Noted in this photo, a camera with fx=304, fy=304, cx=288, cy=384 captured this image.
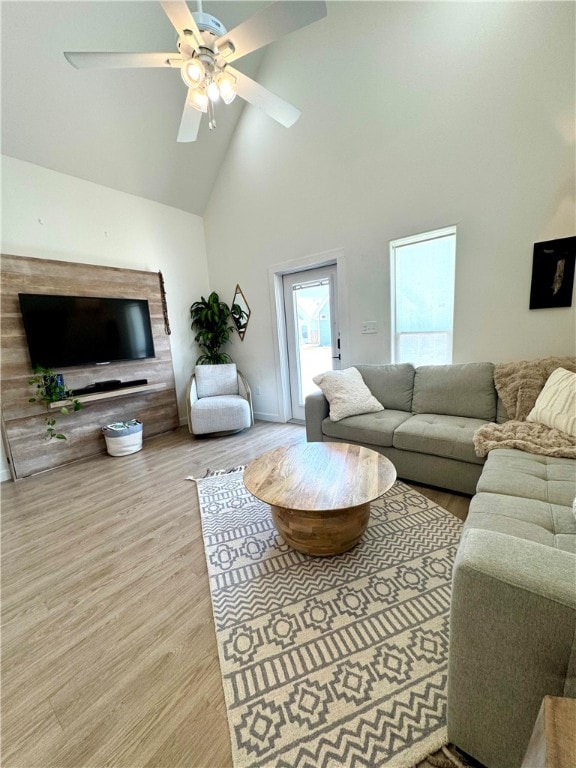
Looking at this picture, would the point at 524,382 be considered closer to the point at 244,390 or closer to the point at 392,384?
the point at 392,384


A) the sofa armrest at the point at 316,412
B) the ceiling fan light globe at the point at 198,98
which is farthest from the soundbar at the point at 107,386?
the ceiling fan light globe at the point at 198,98

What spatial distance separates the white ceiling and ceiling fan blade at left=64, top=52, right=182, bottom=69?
48.4 inches

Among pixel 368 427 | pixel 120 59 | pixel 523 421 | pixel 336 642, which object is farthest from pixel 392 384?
pixel 120 59

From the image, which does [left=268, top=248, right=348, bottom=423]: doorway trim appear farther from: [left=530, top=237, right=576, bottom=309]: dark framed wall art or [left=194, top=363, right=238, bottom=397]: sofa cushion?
[left=530, top=237, right=576, bottom=309]: dark framed wall art

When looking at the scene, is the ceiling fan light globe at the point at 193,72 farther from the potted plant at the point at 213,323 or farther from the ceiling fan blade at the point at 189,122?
the potted plant at the point at 213,323

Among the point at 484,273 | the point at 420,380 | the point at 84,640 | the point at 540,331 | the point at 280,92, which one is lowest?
the point at 84,640

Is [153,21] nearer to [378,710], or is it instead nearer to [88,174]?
[88,174]

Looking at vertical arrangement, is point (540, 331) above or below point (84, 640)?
above

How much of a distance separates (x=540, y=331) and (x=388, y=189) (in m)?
1.85

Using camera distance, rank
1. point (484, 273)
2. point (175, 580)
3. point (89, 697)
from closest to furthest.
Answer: point (89, 697)
point (175, 580)
point (484, 273)

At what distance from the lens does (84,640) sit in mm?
1313

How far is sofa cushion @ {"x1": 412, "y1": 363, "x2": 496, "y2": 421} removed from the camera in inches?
94.3

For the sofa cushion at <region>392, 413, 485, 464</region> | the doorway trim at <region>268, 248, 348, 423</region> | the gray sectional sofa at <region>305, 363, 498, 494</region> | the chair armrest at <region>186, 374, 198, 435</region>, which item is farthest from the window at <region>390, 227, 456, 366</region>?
the chair armrest at <region>186, 374, 198, 435</region>

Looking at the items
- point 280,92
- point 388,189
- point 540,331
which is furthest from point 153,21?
point 540,331
